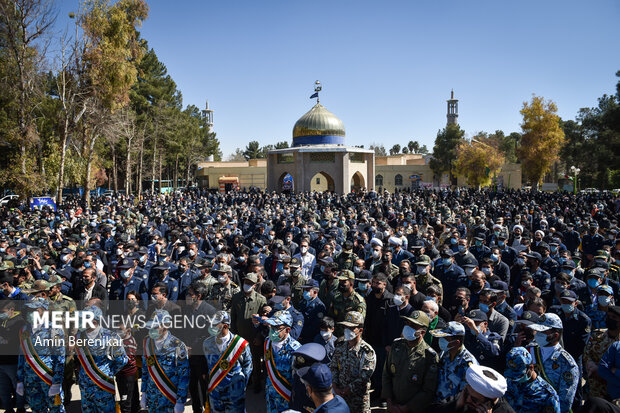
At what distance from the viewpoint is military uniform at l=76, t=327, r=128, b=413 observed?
433cm

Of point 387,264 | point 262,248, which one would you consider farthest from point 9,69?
point 387,264

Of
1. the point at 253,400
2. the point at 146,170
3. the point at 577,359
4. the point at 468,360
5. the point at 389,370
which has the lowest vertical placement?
the point at 253,400

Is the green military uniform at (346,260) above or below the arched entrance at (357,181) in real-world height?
below

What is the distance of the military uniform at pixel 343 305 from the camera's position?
538 cm

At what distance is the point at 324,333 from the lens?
433cm

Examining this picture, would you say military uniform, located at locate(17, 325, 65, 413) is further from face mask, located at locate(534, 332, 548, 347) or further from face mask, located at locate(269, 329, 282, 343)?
face mask, located at locate(534, 332, 548, 347)

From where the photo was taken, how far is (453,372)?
3.62 m

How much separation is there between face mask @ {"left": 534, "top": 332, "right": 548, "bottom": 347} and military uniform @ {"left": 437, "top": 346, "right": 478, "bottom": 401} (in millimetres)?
658

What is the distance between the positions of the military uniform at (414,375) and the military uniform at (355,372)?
240 millimetres

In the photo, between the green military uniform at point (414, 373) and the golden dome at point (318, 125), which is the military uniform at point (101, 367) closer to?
the green military uniform at point (414, 373)

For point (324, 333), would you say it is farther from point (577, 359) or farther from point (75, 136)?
point (75, 136)

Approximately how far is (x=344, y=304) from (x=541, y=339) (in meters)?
2.38

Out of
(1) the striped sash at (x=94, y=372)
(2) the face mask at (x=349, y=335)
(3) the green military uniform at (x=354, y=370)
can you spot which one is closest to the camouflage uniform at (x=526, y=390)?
(3) the green military uniform at (x=354, y=370)

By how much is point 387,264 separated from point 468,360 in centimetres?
385
